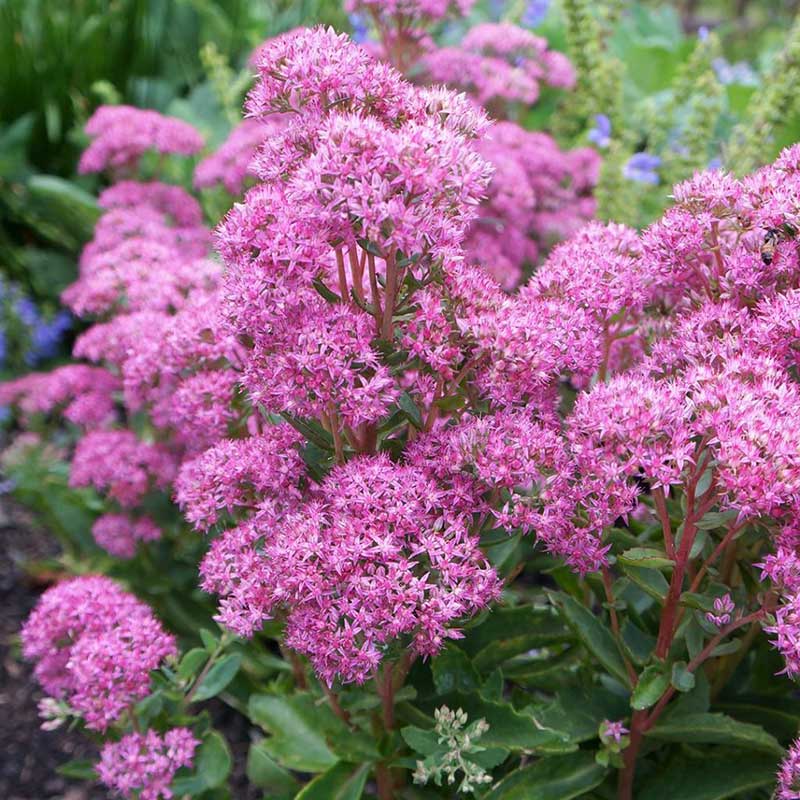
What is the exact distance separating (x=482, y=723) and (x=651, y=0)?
9328 millimetres

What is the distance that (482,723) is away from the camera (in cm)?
147

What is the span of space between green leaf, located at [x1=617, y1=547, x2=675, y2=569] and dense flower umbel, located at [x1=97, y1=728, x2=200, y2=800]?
0.81 metres

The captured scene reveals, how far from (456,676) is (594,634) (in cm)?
24

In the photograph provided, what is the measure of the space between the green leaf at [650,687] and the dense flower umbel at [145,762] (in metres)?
0.75

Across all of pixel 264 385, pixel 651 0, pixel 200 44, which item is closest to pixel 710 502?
pixel 264 385

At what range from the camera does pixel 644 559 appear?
1.34 meters

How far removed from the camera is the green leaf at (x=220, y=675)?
5.76ft

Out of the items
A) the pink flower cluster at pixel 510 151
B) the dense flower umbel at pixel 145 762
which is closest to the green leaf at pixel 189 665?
the dense flower umbel at pixel 145 762

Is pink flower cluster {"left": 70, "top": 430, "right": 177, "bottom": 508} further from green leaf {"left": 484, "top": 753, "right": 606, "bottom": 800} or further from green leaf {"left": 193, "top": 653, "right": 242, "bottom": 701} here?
green leaf {"left": 484, "top": 753, "right": 606, "bottom": 800}

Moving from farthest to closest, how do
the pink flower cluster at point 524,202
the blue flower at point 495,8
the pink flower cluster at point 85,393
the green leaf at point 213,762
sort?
the blue flower at point 495,8
the pink flower cluster at point 524,202
the pink flower cluster at point 85,393
the green leaf at point 213,762

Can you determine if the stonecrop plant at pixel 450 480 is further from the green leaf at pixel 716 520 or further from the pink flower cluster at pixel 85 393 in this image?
the pink flower cluster at pixel 85 393

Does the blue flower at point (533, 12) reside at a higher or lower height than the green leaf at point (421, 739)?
higher

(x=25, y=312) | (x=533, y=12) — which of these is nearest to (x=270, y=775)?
(x=25, y=312)

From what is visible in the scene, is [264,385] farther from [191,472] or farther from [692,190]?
[692,190]
